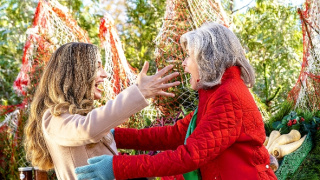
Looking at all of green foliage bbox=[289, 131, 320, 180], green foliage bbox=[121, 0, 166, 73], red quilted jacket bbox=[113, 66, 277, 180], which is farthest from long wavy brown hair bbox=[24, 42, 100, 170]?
green foliage bbox=[121, 0, 166, 73]

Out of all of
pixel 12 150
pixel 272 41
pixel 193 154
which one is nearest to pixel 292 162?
pixel 193 154

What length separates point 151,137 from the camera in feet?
7.59

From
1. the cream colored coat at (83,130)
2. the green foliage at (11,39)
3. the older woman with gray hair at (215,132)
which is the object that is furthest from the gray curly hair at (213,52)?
the green foliage at (11,39)

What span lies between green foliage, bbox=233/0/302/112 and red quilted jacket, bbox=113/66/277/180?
481 centimetres

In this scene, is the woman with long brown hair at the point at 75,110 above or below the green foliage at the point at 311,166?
above

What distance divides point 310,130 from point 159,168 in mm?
1936

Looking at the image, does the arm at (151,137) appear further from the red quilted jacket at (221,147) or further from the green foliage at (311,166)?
the green foliage at (311,166)

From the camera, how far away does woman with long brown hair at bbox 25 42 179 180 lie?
71.8 inches

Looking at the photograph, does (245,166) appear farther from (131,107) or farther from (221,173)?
(131,107)

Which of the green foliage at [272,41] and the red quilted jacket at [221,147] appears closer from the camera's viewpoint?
the red quilted jacket at [221,147]

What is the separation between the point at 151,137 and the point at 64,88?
59 centimetres

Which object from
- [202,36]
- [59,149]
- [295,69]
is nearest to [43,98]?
[59,149]

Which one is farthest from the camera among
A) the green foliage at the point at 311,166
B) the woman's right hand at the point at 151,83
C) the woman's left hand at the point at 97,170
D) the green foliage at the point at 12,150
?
the green foliage at the point at 12,150

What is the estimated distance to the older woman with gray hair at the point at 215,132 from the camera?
1.77 metres
